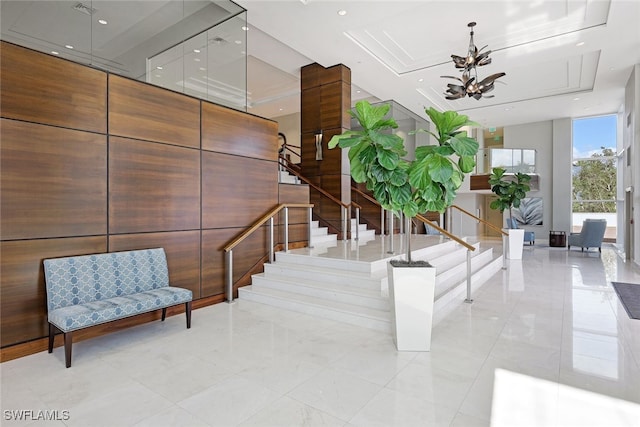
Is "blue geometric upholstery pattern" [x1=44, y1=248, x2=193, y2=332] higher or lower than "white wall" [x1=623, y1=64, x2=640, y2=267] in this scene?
lower

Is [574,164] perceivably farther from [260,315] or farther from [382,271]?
[260,315]

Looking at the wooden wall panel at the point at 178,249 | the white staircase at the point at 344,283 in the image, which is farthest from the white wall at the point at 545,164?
the wooden wall panel at the point at 178,249

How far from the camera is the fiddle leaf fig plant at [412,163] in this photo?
128 inches

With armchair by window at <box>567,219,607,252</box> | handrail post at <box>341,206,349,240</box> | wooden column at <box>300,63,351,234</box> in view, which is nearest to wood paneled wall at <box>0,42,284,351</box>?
handrail post at <box>341,206,349,240</box>

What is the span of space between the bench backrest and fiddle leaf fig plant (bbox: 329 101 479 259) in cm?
274

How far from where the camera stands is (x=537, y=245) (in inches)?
528

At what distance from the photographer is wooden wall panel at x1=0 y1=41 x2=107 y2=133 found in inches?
129

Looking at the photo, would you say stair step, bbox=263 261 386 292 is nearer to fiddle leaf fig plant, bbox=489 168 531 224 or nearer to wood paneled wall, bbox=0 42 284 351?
wood paneled wall, bbox=0 42 284 351

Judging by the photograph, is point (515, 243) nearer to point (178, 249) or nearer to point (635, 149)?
point (635, 149)

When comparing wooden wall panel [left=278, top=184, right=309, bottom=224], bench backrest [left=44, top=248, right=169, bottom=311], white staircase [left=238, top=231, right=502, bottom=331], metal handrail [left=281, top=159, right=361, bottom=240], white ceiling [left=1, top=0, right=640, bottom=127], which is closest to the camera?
bench backrest [left=44, top=248, right=169, bottom=311]

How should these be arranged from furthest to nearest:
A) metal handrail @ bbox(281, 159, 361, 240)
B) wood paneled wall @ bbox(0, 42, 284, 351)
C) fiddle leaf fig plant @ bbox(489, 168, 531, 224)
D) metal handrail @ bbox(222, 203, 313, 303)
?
fiddle leaf fig plant @ bbox(489, 168, 531, 224), metal handrail @ bbox(281, 159, 361, 240), metal handrail @ bbox(222, 203, 313, 303), wood paneled wall @ bbox(0, 42, 284, 351)

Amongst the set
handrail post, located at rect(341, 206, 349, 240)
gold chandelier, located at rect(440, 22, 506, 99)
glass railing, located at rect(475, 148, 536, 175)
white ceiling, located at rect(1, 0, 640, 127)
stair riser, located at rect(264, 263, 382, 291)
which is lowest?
stair riser, located at rect(264, 263, 382, 291)

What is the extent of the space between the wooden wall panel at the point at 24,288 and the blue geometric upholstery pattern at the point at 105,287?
0.48ft

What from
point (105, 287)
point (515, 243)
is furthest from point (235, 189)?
point (515, 243)
